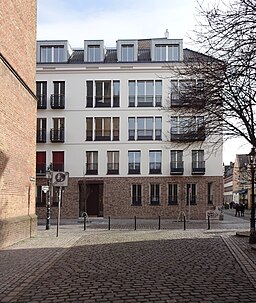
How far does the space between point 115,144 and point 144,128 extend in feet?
10.1

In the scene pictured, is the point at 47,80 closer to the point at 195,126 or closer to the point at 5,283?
the point at 195,126

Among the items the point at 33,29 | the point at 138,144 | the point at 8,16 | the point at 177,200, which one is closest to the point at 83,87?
the point at 138,144

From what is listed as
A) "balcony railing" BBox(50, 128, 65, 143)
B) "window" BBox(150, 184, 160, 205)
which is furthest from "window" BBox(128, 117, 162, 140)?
"balcony railing" BBox(50, 128, 65, 143)

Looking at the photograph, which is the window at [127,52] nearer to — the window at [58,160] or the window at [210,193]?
the window at [58,160]

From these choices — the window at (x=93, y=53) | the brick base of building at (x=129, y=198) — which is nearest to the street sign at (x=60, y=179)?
the brick base of building at (x=129, y=198)

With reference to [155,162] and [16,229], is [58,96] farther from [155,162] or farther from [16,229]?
[16,229]

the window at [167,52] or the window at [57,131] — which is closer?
the window at [57,131]

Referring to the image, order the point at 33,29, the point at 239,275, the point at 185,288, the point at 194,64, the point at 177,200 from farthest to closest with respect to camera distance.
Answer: the point at 177,200
the point at 33,29
the point at 194,64
the point at 239,275
the point at 185,288

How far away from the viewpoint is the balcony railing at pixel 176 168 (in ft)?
158

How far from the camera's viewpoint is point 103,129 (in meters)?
48.6

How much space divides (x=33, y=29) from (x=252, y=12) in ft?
40.8

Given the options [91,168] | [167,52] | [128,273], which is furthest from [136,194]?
[128,273]

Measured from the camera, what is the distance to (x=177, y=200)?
48125 mm

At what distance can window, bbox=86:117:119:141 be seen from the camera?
48500 mm
